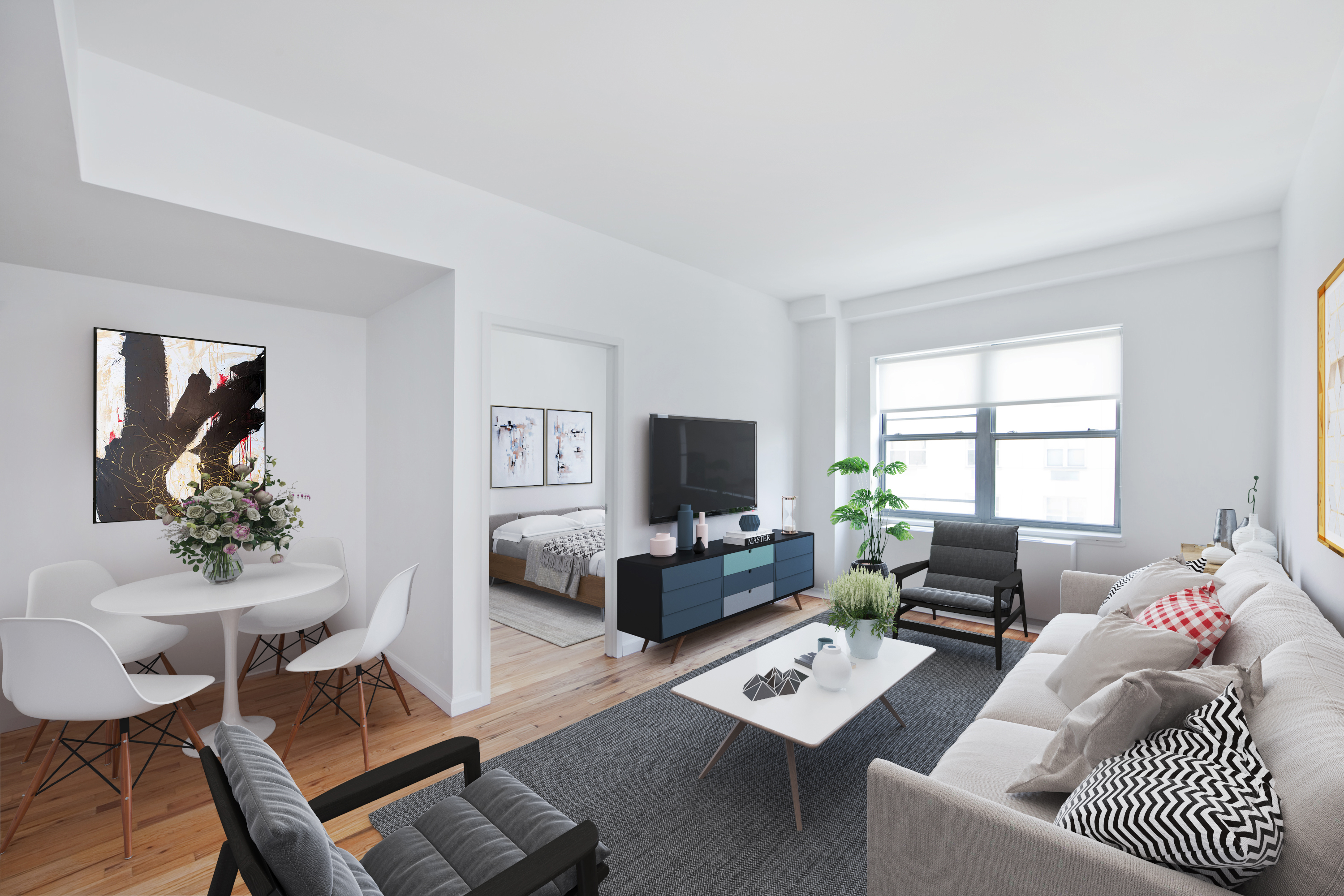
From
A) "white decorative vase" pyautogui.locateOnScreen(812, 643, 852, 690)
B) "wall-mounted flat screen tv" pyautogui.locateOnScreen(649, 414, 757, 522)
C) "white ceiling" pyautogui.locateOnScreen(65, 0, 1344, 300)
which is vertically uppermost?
"white ceiling" pyautogui.locateOnScreen(65, 0, 1344, 300)

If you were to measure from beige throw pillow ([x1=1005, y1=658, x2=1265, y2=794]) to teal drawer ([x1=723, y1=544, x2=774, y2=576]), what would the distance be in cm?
274

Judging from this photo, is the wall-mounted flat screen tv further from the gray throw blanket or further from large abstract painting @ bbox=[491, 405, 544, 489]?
large abstract painting @ bbox=[491, 405, 544, 489]

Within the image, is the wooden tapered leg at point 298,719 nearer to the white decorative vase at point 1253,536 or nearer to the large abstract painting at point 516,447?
the large abstract painting at point 516,447

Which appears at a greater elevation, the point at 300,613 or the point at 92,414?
the point at 92,414

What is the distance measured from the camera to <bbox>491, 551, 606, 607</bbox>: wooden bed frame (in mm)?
4578

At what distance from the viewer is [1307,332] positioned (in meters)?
2.52

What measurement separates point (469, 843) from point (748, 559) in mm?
3156

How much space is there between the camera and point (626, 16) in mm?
1925

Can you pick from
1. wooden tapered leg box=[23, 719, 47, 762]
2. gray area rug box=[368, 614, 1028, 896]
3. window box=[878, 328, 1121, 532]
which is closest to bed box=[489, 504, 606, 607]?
gray area rug box=[368, 614, 1028, 896]

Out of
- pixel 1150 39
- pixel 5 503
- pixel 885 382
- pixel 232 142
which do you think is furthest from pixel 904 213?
pixel 5 503

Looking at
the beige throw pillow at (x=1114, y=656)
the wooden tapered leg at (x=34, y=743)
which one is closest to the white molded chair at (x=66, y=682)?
the wooden tapered leg at (x=34, y=743)

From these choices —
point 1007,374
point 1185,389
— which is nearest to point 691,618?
point 1007,374

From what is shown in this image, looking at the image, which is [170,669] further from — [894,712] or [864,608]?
[894,712]

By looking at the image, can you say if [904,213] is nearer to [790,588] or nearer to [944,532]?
[944,532]
